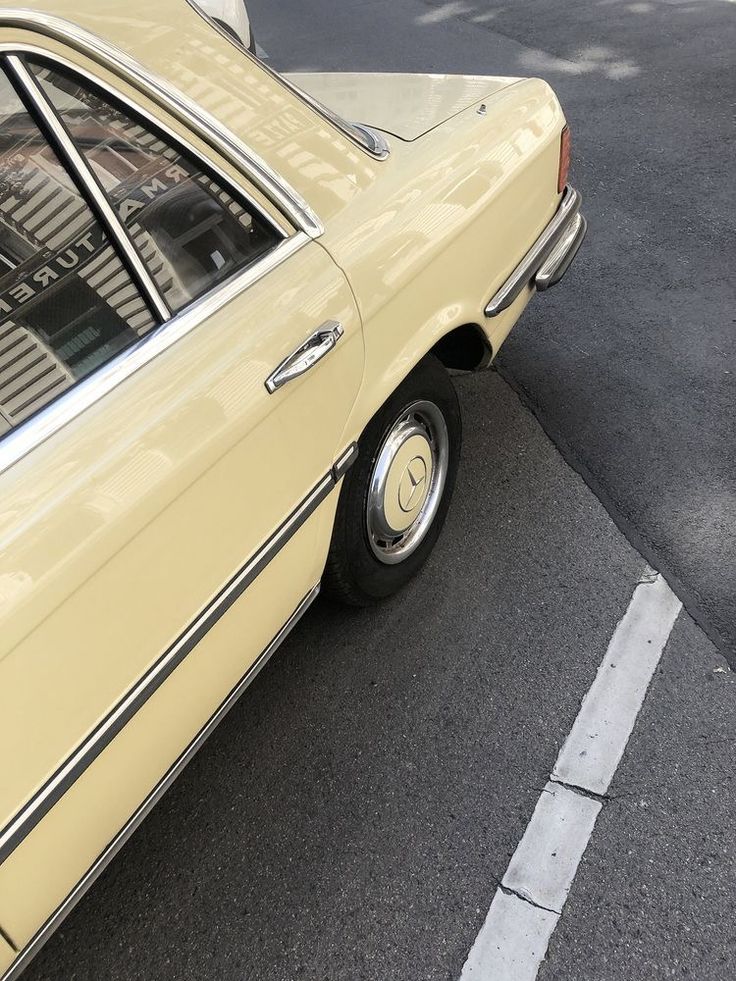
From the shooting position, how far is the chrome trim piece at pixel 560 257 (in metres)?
2.70

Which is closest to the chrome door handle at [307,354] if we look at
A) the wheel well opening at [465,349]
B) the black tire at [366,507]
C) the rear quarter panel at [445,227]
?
the rear quarter panel at [445,227]

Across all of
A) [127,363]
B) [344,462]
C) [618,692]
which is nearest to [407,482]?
[344,462]

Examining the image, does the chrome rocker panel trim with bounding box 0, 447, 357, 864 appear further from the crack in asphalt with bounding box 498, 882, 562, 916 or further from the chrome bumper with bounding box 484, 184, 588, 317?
the crack in asphalt with bounding box 498, 882, 562, 916

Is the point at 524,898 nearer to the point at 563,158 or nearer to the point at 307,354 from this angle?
the point at 307,354

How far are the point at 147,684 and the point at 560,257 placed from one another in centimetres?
200

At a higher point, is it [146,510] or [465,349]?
[146,510]

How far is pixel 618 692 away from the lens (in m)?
2.26

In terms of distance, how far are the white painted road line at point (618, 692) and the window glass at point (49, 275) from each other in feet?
5.01

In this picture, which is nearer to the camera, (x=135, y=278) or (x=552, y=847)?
(x=135, y=278)

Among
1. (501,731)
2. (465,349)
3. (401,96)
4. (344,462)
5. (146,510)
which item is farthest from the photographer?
(465,349)

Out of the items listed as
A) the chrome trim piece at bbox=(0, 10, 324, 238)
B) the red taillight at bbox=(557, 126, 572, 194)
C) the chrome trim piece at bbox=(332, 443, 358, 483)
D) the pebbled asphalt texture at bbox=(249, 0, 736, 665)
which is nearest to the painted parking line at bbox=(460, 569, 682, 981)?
the pebbled asphalt texture at bbox=(249, 0, 736, 665)

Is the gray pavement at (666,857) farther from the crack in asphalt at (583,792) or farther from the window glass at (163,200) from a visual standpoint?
the window glass at (163,200)

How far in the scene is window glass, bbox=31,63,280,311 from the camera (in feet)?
4.96

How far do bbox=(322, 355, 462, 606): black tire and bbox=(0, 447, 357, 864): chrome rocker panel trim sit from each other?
7.3 inches
